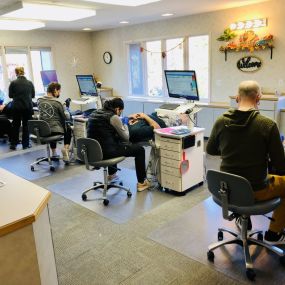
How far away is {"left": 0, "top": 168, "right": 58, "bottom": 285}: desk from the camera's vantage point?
1275mm

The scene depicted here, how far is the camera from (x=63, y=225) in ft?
9.75

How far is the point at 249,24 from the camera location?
5234 mm

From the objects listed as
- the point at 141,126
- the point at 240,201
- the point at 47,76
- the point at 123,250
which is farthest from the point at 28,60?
the point at 240,201

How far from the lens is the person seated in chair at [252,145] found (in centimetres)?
196

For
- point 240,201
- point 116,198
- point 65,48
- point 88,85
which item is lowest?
point 116,198

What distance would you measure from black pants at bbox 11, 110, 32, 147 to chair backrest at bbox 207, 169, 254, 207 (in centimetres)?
465

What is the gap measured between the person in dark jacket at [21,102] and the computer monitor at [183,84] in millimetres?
3130

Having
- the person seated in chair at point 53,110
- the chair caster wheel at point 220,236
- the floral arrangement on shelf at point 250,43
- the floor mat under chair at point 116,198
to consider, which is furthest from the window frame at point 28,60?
the chair caster wheel at point 220,236

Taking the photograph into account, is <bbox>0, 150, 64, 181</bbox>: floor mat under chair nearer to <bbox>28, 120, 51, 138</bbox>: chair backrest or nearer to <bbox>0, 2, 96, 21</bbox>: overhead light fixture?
<bbox>28, 120, 51, 138</bbox>: chair backrest

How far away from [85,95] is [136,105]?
206 centimetres

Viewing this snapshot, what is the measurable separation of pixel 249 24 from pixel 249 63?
25.2 inches

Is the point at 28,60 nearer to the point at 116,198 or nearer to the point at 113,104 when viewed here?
the point at 113,104

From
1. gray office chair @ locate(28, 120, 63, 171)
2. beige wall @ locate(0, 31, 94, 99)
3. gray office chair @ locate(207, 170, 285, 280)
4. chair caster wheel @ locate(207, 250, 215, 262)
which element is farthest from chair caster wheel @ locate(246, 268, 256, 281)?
beige wall @ locate(0, 31, 94, 99)

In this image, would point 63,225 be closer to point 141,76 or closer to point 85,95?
point 85,95
